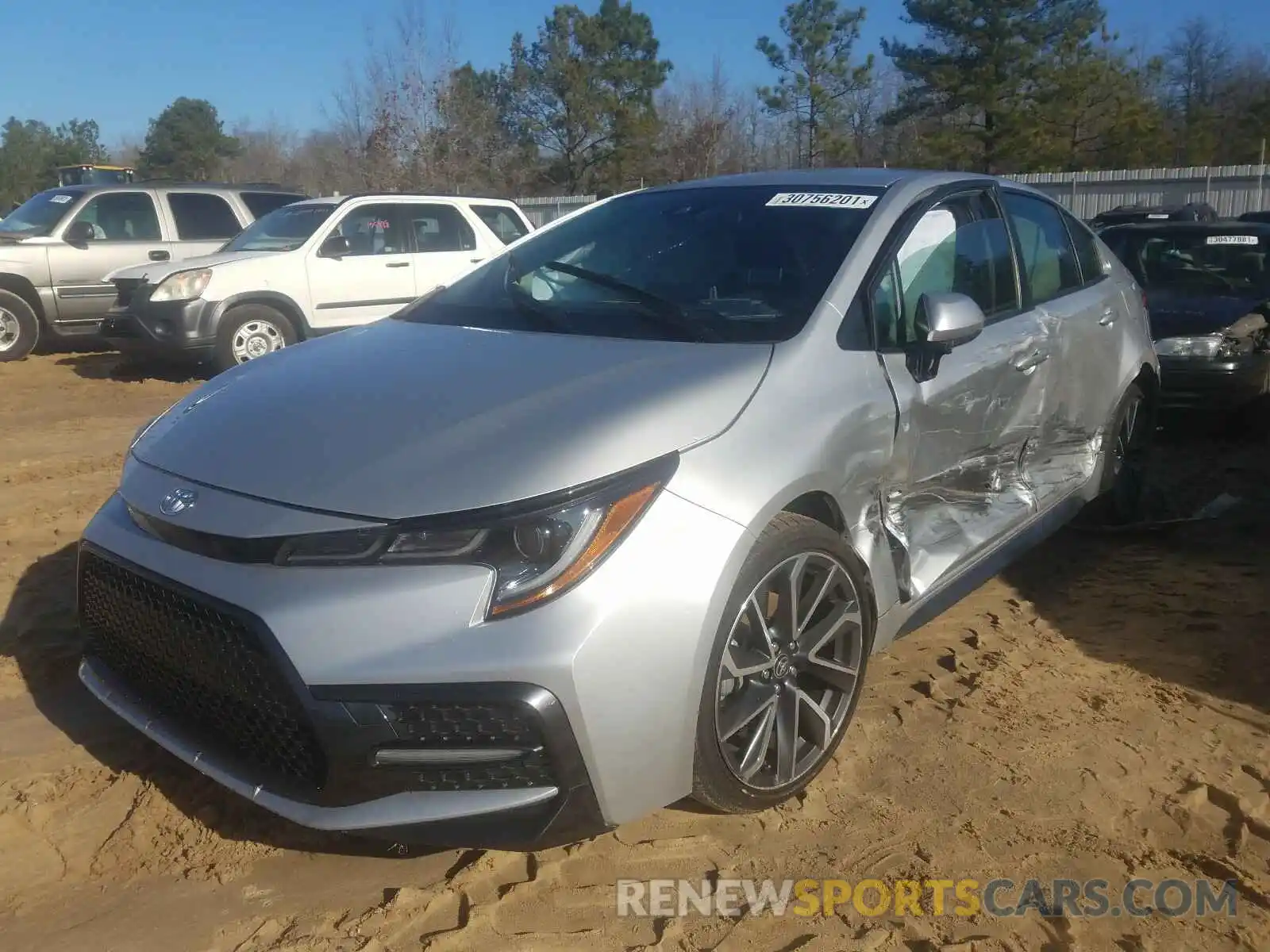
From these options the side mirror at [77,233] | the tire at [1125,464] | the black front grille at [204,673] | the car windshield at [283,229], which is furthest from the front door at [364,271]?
the black front grille at [204,673]

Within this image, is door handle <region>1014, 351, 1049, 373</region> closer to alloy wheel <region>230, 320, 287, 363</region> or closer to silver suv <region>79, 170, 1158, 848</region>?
silver suv <region>79, 170, 1158, 848</region>

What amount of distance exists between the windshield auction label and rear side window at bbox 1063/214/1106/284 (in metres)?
1.68

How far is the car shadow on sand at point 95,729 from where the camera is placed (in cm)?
286

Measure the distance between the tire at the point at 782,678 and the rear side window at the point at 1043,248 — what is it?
189cm

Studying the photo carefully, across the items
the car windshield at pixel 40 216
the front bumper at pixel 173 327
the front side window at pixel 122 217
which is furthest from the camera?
the front side window at pixel 122 217

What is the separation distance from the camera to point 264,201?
12875mm

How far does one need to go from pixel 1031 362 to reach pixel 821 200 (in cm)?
106

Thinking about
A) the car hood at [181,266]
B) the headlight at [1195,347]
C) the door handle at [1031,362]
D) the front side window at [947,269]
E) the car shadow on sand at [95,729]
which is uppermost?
the car hood at [181,266]

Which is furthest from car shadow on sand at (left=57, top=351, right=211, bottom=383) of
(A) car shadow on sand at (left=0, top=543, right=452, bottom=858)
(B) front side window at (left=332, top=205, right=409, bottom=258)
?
(A) car shadow on sand at (left=0, top=543, right=452, bottom=858)

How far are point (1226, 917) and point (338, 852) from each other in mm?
2135

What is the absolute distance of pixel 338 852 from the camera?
9.20ft

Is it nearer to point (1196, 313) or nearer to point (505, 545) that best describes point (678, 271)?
point (505, 545)

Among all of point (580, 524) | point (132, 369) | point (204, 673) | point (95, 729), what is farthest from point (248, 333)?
point (580, 524)

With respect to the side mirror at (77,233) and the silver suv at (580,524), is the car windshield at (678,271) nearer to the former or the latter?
the silver suv at (580,524)
